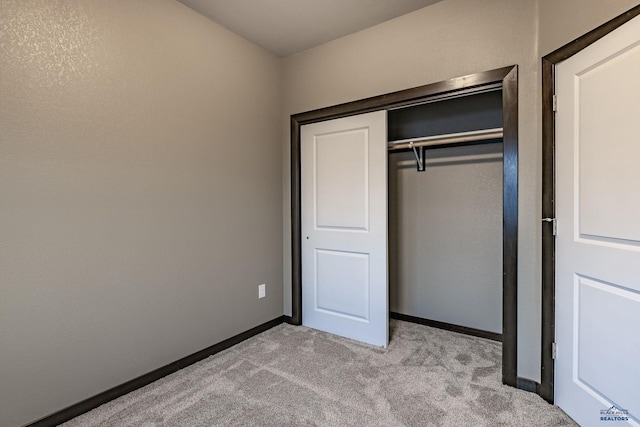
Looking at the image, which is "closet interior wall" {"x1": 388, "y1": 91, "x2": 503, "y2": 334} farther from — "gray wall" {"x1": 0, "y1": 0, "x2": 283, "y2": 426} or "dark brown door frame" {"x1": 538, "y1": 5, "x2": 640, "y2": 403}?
"gray wall" {"x1": 0, "y1": 0, "x2": 283, "y2": 426}

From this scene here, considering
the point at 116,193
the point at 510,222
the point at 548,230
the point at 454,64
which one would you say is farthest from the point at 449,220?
the point at 116,193

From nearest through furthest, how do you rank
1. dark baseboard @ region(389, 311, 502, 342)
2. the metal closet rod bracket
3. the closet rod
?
the closet rod, dark baseboard @ region(389, 311, 502, 342), the metal closet rod bracket

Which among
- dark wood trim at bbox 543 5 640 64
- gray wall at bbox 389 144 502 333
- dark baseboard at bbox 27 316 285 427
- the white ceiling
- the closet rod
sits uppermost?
the white ceiling

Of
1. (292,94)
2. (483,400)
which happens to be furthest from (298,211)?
(483,400)

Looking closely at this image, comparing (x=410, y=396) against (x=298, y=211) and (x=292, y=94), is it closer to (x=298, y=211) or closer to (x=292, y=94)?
(x=298, y=211)

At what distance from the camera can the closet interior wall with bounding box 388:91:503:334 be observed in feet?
9.17

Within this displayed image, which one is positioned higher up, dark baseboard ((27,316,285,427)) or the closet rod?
the closet rod

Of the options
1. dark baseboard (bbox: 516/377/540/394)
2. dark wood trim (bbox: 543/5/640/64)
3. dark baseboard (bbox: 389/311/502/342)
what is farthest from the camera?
dark baseboard (bbox: 389/311/502/342)

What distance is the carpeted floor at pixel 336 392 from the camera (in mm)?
1720

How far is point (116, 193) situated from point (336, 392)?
1.80m

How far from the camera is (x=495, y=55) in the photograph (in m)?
2.06

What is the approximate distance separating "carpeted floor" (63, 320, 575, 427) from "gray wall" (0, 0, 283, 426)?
0.87 feet

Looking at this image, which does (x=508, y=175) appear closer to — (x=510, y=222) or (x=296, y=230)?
(x=510, y=222)

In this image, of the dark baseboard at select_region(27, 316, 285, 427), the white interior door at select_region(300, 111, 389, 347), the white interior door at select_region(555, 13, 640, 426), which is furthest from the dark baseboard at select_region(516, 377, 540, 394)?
the dark baseboard at select_region(27, 316, 285, 427)
